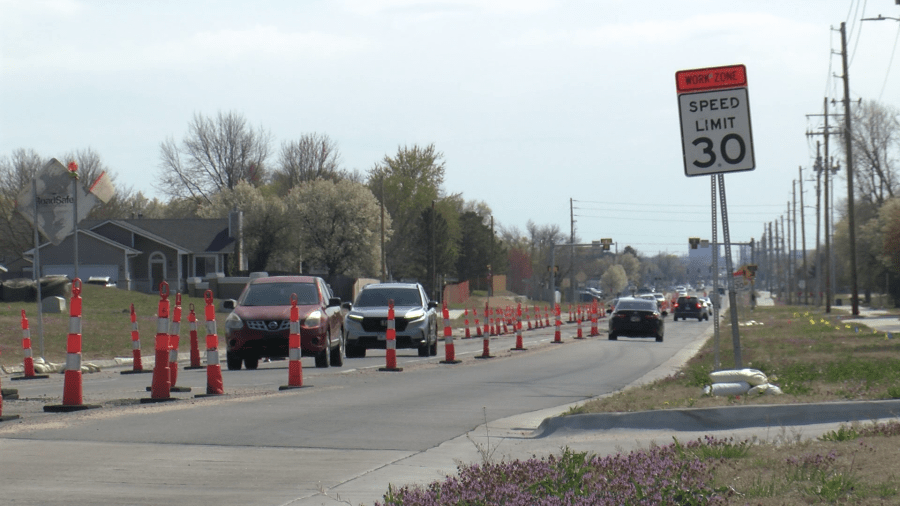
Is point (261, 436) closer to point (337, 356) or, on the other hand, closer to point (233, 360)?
point (233, 360)

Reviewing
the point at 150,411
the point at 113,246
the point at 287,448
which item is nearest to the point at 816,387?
the point at 287,448

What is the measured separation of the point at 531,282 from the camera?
13300cm

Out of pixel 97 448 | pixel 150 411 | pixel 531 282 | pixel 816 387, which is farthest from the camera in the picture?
pixel 531 282

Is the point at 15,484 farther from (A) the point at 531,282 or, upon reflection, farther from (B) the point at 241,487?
(A) the point at 531,282

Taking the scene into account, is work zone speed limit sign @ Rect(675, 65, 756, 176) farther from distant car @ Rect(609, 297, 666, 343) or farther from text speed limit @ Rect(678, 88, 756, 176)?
distant car @ Rect(609, 297, 666, 343)

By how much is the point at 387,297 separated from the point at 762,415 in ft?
55.2

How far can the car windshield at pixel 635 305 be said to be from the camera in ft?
126

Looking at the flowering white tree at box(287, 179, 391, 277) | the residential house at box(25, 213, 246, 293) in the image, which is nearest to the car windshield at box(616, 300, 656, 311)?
the residential house at box(25, 213, 246, 293)

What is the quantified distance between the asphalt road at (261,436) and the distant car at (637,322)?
20.2m

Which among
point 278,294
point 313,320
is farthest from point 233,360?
point 313,320

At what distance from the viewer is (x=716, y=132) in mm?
12062

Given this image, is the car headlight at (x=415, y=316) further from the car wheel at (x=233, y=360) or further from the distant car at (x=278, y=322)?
the car wheel at (x=233, y=360)

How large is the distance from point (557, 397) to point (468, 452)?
5.86 meters

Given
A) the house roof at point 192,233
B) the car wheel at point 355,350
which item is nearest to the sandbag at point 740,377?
the car wheel at point 355,350
